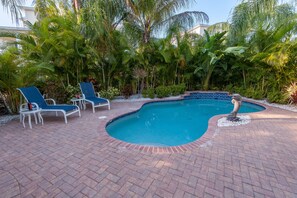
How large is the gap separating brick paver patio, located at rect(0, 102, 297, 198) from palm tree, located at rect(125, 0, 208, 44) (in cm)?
800

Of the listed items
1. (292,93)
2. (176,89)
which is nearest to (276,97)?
(292,93)

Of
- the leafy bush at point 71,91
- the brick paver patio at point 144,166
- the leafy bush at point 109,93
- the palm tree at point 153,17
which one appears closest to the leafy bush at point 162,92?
the leafy bush at point 109,93

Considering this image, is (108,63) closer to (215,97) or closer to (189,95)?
(189,95)

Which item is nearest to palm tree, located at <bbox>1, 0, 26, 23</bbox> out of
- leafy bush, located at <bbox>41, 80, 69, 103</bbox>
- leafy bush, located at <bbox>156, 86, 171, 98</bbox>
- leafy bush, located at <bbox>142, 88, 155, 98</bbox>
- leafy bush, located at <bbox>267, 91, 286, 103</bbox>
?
leafy bush, located at <bbox>41, 80, 69, 103</bbox>

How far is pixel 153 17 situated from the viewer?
9938 mm

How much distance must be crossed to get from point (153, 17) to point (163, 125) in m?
7.25

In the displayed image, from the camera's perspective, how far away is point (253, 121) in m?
5.27

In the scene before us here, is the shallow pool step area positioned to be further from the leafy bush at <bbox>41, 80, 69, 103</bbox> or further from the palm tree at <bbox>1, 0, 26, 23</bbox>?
the palm tree at <bbox>1, 0, 26, 23</bbox>

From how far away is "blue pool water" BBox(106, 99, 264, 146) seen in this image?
4840 millimetres

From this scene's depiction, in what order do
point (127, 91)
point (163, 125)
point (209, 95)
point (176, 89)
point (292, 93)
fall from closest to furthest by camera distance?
point (163, 125) < point (292, 93) < point (127, 91) < point (176, 89) < point (209, 95)

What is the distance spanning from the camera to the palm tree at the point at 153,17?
9352 millimetres

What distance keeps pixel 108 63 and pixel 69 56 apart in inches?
91.1

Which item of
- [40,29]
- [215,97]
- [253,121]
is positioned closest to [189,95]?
[215,97]

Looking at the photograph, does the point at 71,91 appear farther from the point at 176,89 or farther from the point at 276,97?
the point at 276,97
